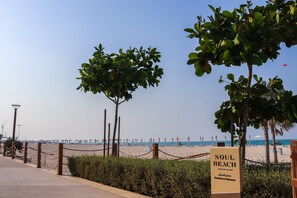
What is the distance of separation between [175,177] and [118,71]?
285 inches

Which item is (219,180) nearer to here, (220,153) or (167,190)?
(220,153)

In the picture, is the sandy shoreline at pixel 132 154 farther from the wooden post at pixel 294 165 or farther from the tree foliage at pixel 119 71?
the wooden post at pixel 294 165

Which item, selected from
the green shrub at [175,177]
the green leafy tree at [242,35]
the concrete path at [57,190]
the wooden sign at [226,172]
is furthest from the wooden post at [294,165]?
the concrete path at [57,190]

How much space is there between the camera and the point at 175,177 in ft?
27.8

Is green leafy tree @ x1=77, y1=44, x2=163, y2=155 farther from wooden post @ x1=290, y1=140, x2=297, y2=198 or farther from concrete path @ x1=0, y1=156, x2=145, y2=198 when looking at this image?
wooden post @ x1=290, y1=140, x2=297, y2=198

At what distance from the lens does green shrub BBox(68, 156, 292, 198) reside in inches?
255

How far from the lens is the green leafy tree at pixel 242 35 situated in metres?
6.66

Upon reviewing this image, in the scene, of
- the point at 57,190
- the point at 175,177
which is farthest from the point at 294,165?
the point at 57,190

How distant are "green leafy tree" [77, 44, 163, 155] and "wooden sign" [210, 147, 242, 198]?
900 cm

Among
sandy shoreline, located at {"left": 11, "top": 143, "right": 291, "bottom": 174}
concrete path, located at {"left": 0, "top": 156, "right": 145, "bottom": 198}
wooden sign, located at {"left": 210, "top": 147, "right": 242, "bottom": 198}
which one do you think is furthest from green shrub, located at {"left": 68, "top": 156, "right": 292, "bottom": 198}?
sandy shoreline, located at {"left": 11, "top": 143, "right": 291, "bottom": 174}

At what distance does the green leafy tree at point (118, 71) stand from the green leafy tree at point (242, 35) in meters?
7.07

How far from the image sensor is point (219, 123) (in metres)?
8.58

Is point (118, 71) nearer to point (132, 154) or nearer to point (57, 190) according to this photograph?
point (57, 190)

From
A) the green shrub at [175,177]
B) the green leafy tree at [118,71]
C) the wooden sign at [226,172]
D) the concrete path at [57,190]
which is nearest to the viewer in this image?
the wooden sign at [226,172]
